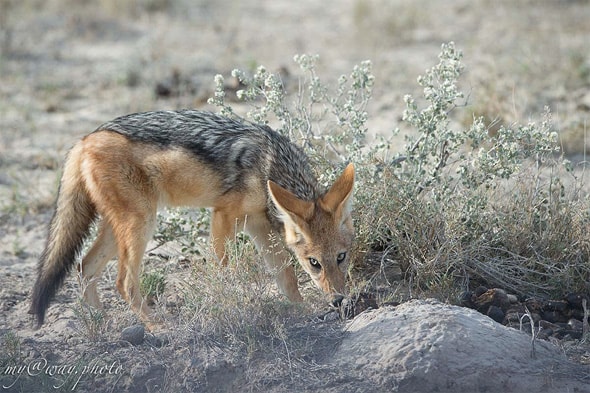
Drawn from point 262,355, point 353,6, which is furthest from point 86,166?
point 353,6

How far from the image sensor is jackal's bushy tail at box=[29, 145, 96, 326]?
5.89 metres

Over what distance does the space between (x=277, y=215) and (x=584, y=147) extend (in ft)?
12.6

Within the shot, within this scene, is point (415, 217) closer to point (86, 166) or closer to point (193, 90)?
point (86, 166)

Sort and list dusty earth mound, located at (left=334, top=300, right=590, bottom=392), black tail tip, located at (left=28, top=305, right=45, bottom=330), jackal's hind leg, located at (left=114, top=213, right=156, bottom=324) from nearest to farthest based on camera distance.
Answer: dusty earth mound, located at (left=334, top=300, right=590, bottom=392) < black tail tip, located at (left=28, top=305, right=45, bottom=330) < jackal's hind leg, located at (left=114, top=213, right=156, bottom=324)

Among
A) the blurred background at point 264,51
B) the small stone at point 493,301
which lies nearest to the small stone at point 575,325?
the small stone at point 493,301

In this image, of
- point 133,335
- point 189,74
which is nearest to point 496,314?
point 133,335

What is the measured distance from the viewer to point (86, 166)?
602 centimetres

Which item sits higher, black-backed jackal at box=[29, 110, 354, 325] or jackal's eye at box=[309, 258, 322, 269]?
black-backed jackal at box=[29, 110, 354, 325]

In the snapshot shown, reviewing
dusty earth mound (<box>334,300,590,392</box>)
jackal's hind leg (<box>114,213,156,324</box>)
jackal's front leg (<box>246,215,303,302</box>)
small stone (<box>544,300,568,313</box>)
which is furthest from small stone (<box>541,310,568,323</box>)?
jackal's hind leg (<box>114,213,156,324</box>)

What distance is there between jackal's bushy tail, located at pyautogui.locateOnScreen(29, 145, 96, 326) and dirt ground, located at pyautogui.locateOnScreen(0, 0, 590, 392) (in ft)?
1.08

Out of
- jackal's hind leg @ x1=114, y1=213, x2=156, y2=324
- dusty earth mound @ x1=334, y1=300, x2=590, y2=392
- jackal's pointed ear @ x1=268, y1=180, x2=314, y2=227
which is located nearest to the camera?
dusty earth mound @ x1=334, y1=300, x2=590, y2=392

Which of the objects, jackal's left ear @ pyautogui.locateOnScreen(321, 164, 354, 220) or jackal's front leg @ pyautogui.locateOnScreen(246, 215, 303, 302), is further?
jackal's front leg @ pyautogui.locateOnScreen(246, 215, 303, 302)

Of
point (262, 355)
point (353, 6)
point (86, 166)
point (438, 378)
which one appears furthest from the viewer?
point (353, 6)

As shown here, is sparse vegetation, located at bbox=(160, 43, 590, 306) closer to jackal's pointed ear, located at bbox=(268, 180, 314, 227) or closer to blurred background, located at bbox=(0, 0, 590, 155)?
jackal's pointed ear, located at bbox=(268, 180, 314, 227)
